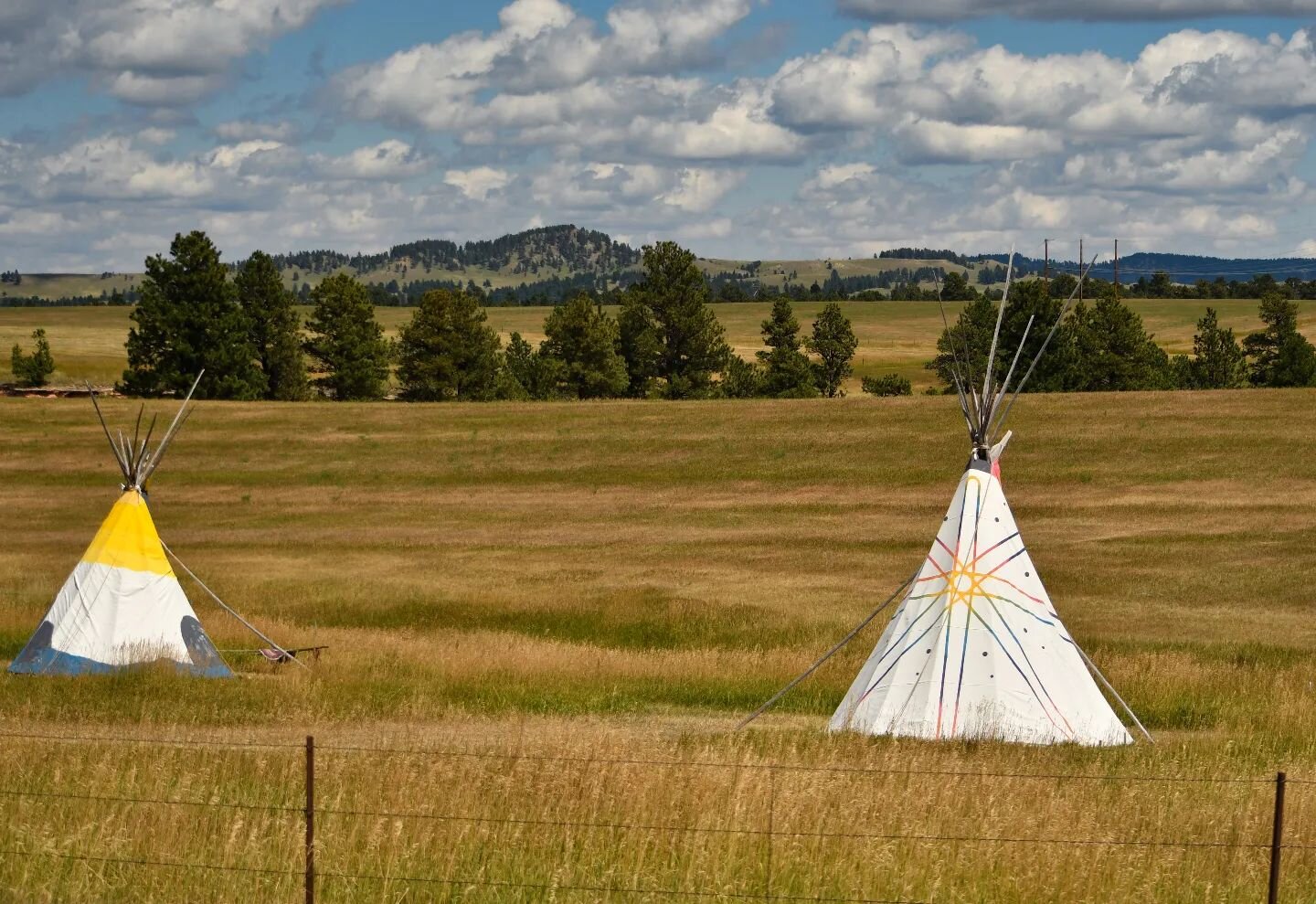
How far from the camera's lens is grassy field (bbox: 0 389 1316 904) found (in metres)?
11.1

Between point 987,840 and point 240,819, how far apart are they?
17.8 ft

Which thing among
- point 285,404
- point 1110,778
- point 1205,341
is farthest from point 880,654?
point 1205,341

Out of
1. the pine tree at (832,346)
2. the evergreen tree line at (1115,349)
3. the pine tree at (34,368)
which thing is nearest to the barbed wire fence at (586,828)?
the evergreen tree line at (1115,349)

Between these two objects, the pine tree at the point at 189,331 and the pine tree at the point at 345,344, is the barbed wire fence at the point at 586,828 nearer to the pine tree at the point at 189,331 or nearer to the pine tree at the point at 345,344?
the pine tree at the point at 189,331

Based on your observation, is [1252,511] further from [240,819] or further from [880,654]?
[240,819]

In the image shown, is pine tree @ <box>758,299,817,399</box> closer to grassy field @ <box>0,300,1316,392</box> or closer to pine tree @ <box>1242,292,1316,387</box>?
grassy field @ <box>0,300,1316,392</box>

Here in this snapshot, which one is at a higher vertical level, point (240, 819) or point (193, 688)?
point (240, 819)

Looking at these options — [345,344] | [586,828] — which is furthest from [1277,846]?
[345,344]

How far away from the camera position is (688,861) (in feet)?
36.0

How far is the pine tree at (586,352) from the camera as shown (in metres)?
93.2

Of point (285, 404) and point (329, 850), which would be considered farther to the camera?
point (285, 404)

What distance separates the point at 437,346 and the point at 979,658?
74.8 m

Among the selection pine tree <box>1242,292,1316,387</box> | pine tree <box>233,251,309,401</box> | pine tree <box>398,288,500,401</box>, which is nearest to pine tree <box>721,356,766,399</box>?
pine tree <box>398,288,500,401</box>

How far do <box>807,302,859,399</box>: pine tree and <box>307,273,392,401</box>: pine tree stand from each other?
1085 inches
